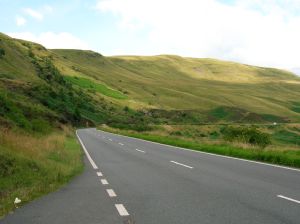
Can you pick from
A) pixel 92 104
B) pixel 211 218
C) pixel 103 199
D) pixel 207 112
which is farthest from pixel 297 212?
pixel 207 112

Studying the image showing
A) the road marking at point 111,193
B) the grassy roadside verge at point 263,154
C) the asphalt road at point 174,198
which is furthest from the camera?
the grassy roadside verge at point 263,154

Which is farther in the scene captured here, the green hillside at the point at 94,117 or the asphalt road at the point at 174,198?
the green hillside at the point at 94,117

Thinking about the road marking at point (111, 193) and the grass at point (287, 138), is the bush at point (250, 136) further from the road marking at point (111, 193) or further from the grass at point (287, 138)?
the road marking at point (111, 193)

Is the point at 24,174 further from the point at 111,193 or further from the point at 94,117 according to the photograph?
the point at 94,117

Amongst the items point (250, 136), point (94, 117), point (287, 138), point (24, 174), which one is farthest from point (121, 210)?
point (94, 117)

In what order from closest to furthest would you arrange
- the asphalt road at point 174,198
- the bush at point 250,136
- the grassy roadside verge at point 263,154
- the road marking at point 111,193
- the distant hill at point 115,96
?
the asphalt road at point 174,198 → the road marking at point 111,193 → the grassy roadside verge at point 263,154 → the bush at point 250,136 → the distant hill at point 115,96

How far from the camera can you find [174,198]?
32.4 feet

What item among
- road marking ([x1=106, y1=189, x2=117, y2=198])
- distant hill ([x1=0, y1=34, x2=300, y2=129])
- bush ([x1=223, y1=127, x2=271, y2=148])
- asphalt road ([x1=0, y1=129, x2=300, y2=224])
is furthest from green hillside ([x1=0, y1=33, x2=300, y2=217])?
road marking ([x1=106, y1=189, x2=117, y2=198])

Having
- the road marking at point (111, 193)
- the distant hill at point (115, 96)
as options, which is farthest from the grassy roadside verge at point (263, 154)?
the distant hill at point (115, 96)

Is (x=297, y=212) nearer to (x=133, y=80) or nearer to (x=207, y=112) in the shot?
(x=207, y=112)

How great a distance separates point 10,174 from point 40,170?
146 centimetres

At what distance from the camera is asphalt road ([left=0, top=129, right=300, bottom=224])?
7866 millimetres

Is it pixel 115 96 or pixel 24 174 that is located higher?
pixel 115 96

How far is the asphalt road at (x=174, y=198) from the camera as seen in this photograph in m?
7.87
